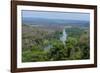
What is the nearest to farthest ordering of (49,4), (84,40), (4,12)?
(4,12), (49,4), (84,40)

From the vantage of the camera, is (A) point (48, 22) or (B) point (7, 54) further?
(A) point (48, 22)

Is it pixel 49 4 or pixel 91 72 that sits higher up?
pixel 49 4

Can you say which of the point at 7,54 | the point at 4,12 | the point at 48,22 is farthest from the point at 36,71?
the point at 4,12

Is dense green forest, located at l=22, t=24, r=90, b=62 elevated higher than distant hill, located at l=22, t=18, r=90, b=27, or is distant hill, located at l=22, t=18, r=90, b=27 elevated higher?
distant hill, located at l=22, t=18, r=90, b=27

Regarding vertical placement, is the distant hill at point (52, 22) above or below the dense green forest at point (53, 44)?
above

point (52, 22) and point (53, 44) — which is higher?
point (52, 22)

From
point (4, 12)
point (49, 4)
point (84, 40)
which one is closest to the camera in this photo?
point (4, 12)

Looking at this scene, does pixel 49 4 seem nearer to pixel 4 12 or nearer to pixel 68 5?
pixel 68 5

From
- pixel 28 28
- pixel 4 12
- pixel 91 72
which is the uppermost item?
pixel 4 12
